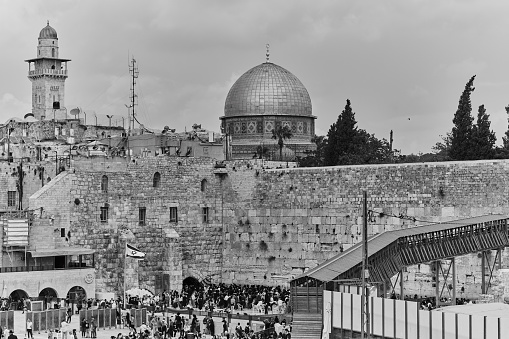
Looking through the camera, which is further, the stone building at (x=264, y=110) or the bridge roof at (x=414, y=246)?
the stone building at (x=264, y=110)

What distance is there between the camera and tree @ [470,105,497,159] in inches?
1797

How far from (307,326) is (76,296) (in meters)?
13.9

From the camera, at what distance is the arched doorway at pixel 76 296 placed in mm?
38969

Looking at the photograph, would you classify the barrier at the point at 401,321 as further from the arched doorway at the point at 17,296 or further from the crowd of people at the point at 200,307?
the arched doorway at the point at 17,296

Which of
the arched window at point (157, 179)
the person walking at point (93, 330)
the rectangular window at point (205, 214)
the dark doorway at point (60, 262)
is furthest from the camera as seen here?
the rectangular window at point (205, 214)

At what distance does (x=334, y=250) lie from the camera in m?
44.8

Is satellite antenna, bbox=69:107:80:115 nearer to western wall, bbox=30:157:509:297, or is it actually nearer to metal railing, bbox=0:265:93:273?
western wall, bbox=30:157:509:297

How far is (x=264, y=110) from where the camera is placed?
2510 inches

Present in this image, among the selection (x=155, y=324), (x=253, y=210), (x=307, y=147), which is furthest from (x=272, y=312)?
(x=307, y=147)

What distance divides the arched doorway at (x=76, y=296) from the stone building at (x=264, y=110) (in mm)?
23324

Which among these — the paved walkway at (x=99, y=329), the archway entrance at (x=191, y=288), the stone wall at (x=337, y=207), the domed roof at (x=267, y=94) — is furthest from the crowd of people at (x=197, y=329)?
the domed roof at (x=267, y=94)

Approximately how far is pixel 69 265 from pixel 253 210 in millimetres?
9590

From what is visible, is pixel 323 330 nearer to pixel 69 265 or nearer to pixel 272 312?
pixel 272 312

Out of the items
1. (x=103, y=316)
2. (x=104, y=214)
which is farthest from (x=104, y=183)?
(x=103, y=316)
